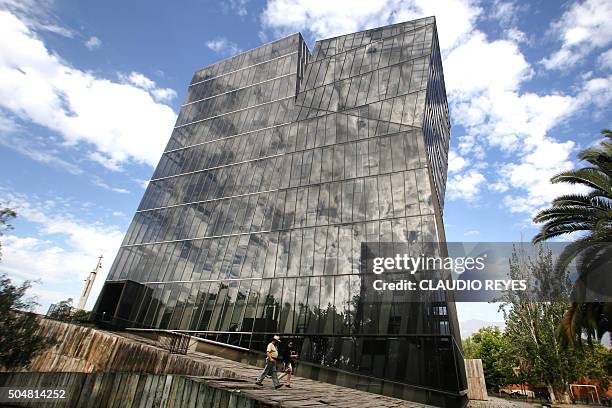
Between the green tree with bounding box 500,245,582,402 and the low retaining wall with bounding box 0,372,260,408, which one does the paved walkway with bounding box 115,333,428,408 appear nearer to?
the low retaining wall with bounding box 0,372,260,408

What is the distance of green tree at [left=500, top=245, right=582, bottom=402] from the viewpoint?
29.8m

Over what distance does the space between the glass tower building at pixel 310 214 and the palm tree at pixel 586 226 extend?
6437mm

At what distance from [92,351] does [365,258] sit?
17.6 metres

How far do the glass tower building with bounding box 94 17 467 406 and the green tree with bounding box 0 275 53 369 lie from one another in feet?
32.5

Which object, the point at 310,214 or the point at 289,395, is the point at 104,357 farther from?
the point at 310,214

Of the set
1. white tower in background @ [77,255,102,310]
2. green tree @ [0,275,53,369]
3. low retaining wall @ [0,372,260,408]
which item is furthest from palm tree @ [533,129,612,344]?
white tower in background @ [77,255,102,310]

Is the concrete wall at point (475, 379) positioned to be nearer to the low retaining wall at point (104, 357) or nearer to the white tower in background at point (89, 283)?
the low retaining wall at point (104, 357)

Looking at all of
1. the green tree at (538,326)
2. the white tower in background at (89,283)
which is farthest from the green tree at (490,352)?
the white tower in background at (89,283)

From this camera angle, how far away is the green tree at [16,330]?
1805 cm

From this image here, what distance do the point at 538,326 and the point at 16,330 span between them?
141ft

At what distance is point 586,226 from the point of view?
14.4m

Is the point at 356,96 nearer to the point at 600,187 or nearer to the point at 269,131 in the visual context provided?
the point at 269,131

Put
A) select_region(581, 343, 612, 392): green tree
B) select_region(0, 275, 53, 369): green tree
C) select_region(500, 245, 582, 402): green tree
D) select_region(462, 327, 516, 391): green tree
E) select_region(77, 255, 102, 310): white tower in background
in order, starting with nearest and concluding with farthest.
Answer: select_region(0, 275, 53, 369): green tree, select_region(500, 245, 582, 402): green tree, select_region(581, 343, 612, 392): green tree, select_region(462, 327, 516, 391): green tree, select_region(77, 255, 102, 310): white tower in background

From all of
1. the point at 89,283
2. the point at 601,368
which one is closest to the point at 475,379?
the point at 601,368
